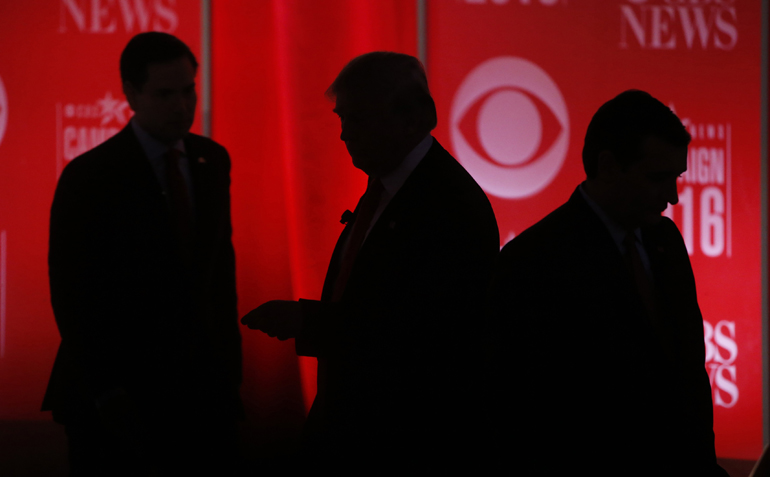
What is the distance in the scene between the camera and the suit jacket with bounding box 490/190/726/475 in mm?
1252

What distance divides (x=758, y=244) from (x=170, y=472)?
313 cm

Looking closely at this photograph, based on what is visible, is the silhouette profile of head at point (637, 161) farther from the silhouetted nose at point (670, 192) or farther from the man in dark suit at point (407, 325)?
the man in dark suit at point (407, 325)

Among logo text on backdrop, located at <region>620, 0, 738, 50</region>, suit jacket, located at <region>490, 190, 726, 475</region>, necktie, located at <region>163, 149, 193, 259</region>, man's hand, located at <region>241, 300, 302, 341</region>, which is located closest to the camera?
suit jacket, located at <region>490, 190, 726, 475</region>

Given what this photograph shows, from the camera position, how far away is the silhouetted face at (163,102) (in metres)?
2.06

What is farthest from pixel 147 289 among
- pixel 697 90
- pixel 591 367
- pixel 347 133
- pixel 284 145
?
pixel 697 90

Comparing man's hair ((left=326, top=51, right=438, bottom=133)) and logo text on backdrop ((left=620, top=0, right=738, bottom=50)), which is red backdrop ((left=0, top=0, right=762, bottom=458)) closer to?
logo text on backdrop ((left=620, top=0, right=738, bottom=50))

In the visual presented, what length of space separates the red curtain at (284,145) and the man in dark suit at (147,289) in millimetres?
1206

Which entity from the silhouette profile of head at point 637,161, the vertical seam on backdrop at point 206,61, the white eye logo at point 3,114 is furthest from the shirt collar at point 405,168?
the white eye logo at point 3,114

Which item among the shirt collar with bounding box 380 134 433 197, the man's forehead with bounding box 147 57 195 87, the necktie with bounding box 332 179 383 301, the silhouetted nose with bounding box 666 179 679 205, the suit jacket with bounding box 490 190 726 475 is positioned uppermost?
the man's forehead with bounding box 147 57 195 87

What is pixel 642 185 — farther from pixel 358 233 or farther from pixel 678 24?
pixel 678 24

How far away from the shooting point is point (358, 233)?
4.88 feet

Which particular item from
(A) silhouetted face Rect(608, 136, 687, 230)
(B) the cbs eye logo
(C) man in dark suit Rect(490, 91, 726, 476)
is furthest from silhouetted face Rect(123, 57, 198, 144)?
(B) the cbs eye logo

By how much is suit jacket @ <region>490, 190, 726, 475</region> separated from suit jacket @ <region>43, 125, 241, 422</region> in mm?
1090

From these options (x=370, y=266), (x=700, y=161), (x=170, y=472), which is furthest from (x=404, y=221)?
(x=700, y=161)
